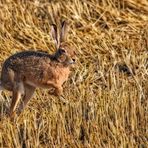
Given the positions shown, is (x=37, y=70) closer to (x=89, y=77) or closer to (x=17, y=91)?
(x=17, y=91)

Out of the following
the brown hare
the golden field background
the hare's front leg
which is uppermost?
the brown hare

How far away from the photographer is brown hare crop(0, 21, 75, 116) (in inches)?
266

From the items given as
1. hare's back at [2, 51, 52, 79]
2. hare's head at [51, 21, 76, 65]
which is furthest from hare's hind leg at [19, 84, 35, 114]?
hare's head at [51, 21, 76, 65]

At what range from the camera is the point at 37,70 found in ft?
22.4

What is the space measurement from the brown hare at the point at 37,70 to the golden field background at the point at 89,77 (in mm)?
325

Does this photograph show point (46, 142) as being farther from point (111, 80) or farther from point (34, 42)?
point (34, 42)

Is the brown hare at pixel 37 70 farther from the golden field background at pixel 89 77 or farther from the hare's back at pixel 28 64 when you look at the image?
the golden field background at pixel 89 77

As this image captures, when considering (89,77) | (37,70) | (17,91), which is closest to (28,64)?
(37,70)

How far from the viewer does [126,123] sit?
23.4 feet

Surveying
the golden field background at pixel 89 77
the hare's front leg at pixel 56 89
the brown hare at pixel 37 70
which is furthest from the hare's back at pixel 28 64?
the golden field background at pixel 89 77

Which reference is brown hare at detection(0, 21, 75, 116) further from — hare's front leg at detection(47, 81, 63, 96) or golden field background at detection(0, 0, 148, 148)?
golden field background at detection(0, 0, 148, 148)

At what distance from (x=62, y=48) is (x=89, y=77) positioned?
129 centimetres

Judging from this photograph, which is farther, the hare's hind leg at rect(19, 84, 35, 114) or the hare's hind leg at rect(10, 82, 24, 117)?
the hare's hind leg at rect(19, 84, 35, 114)

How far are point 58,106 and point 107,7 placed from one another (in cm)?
275
